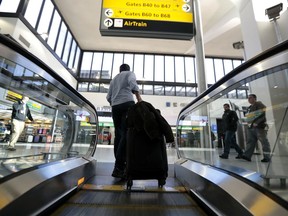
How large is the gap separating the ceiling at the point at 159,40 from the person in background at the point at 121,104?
20.8 ft

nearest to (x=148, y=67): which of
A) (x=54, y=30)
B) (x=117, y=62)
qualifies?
(x=117, y=62)

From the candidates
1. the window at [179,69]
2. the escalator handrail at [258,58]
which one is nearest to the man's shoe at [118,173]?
the escalator handrail at [258,58]

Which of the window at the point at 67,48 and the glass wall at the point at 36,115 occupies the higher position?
the window at the point at 67,48

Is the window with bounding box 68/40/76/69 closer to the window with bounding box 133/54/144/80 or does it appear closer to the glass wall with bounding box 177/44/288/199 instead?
the window with bounding box 133/54/144/80

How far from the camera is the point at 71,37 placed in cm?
1077

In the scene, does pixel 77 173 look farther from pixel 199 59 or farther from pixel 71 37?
pixel 71 37

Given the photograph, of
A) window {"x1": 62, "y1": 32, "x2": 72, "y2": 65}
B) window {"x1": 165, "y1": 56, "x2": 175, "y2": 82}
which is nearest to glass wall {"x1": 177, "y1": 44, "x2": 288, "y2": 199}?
window {"x1": 62, "y1": 32, "x2": 72, "y2": 65}

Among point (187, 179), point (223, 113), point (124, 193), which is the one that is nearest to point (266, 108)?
point (223, 113)

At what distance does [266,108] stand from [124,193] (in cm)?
133

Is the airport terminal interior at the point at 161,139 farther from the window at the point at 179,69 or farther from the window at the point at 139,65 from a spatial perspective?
the window at the point at 139,65

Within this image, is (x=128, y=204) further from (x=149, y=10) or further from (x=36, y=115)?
(x=149, y=10)

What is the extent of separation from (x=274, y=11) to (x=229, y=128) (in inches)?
135

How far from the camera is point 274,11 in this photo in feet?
11.9

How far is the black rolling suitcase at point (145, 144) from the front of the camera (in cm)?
169
